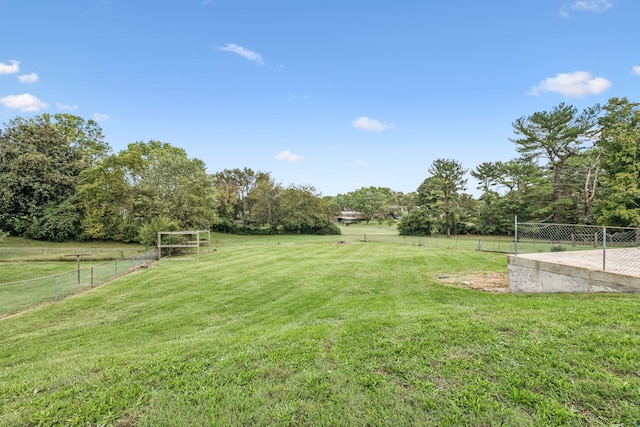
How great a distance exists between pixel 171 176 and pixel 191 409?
29031mm

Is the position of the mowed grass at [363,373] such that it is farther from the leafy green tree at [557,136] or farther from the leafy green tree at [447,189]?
the leafy green tree at [447,189]

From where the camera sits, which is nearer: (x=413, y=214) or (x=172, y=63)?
(x=172, y=63)

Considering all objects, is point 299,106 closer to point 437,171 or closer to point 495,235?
point 437,171

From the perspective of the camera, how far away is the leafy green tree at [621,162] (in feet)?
67.5

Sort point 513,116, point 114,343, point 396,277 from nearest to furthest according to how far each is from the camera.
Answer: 1. point 114,343
2. point 396,277
3. point 513,116

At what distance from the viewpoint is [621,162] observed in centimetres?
2164

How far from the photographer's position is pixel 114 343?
5.00m

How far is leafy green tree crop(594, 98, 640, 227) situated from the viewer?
20.6m

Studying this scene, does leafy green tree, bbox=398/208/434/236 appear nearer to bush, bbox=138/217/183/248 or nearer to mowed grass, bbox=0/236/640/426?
bush, bbox=138/217/183/248

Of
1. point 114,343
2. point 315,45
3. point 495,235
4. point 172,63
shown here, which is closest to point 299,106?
point 315,45

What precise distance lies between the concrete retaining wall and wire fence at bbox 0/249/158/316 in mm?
13254

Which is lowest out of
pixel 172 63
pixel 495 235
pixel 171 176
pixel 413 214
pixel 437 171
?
pixel 495 235

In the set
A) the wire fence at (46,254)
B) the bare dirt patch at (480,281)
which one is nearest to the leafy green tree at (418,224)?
the bare dirt patch at (480,281)

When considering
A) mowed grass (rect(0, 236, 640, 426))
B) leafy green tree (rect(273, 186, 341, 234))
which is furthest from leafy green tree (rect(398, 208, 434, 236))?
mowed grass (rect(0, 236, 640, 426))
